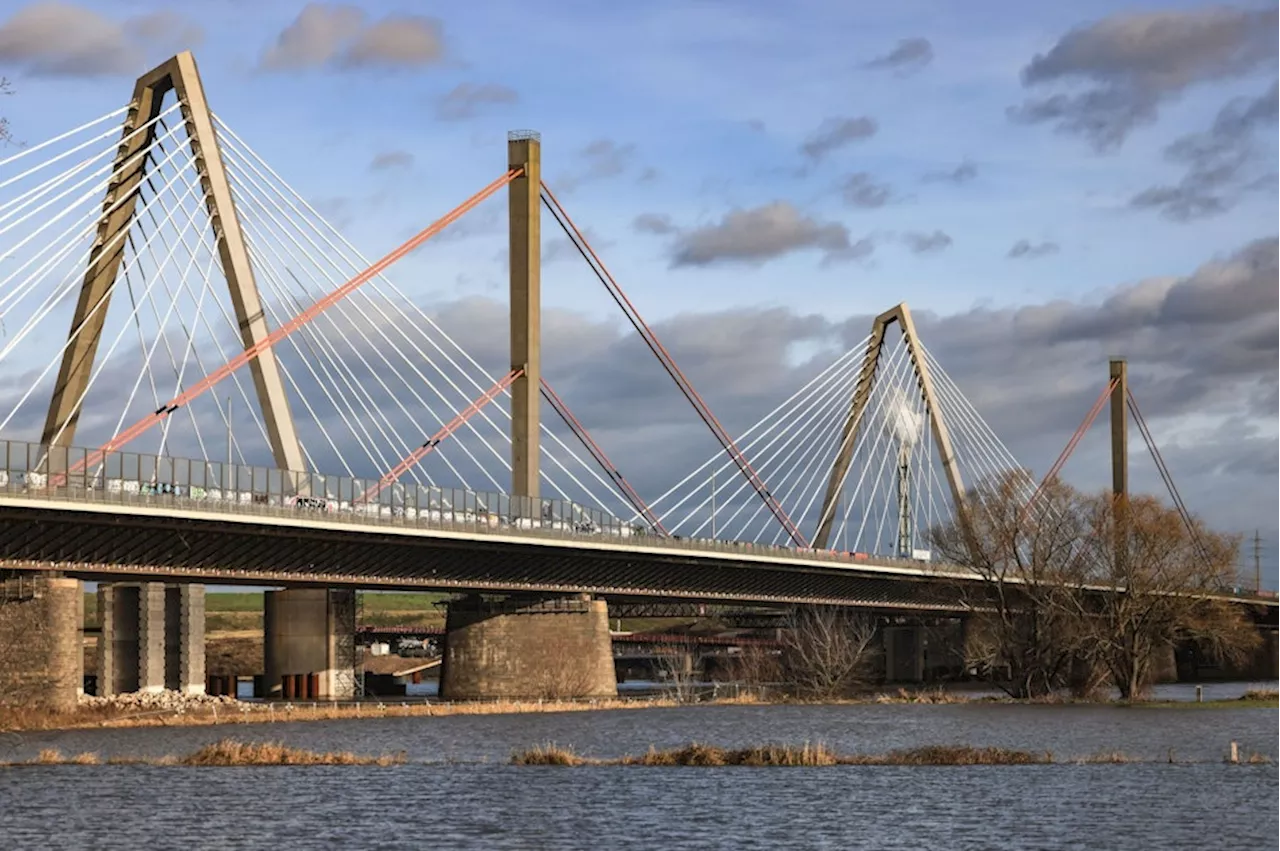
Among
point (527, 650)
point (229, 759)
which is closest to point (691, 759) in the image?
point (229, 759)

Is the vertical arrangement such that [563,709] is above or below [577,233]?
below

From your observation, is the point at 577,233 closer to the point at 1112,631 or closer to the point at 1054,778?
the point at 1112,631

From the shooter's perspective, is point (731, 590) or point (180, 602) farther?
point (731, 590)

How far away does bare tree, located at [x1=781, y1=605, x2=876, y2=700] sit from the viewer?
116 meters

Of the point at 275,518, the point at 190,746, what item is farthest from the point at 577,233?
the point at 190,746

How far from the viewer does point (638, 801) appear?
160ft

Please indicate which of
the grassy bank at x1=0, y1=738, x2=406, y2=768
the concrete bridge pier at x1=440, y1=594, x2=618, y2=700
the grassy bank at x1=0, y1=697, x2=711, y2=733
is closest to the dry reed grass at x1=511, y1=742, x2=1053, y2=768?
the grassy bank at x1=0, y1=738, x2=406, y2=768

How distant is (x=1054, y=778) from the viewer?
53.6 m

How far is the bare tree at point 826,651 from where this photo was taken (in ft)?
382

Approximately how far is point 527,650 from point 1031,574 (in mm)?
27537

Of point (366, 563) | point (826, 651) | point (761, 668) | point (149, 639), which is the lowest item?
point (761, 668)

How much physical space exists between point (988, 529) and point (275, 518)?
39233 millimetres

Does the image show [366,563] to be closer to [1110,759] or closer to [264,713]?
[264,713]

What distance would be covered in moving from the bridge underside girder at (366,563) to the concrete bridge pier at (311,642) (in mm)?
11120
